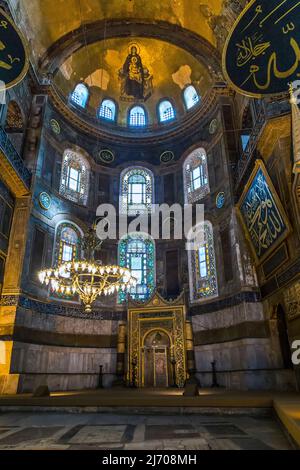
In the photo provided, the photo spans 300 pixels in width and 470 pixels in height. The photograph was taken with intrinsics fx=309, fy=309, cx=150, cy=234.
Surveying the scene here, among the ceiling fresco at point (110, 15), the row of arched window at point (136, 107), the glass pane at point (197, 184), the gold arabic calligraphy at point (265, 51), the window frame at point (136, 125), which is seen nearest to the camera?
the gold arabic calligraphy at point (265, 51)

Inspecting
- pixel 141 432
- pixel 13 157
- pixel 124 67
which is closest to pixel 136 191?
pixel 13 157

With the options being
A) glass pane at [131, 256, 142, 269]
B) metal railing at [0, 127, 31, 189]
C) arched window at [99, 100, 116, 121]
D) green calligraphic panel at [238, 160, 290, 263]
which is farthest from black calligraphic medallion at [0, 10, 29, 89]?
glass pane at [131, 256, 142, 269]

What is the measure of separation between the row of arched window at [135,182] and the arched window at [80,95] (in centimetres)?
290

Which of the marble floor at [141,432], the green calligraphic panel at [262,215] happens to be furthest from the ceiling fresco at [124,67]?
the marble floor at [141,432]

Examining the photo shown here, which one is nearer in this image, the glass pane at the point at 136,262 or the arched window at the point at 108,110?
the glass pane at the point at 136,262

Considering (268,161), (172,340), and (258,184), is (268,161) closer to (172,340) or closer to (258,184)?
(258,184)

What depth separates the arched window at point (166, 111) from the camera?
15.8m

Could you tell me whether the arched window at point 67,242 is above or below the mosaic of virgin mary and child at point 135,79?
below

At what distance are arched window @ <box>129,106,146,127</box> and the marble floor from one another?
1397cm

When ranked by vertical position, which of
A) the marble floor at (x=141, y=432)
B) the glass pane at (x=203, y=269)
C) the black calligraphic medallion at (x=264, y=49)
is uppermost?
the black calligraphic medallion at (x=264, y=49)

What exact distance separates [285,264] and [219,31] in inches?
419

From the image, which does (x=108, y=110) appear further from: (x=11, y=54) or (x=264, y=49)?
(x=264, y=49)

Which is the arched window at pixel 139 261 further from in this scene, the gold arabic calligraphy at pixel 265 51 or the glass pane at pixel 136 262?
the gold arabic calligraphy at pixel 265 51

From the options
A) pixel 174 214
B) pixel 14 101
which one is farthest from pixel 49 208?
pixel 174 214
